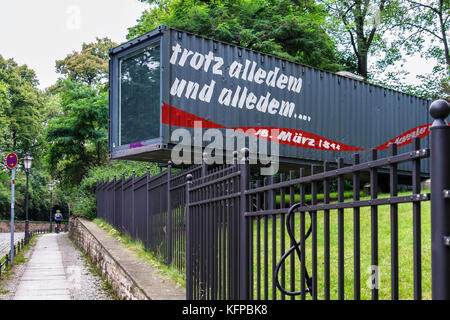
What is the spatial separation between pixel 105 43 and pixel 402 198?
51505mm

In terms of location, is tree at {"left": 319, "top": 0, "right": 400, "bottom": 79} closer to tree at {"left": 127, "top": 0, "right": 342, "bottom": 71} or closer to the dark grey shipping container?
tree at {"left": 127, "top": 0, "right": 342, "bottom": 71}

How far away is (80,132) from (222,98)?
686 inches

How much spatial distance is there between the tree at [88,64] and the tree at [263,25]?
24945 millimetres

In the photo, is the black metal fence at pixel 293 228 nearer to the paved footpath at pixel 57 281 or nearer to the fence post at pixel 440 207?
the fence post at pixel 440 207

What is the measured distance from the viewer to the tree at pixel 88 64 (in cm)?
4769

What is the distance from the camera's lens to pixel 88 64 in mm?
47562

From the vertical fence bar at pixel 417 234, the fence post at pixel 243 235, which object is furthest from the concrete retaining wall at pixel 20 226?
the vertical fence bar at pixel 417 234

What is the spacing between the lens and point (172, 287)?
237 inches

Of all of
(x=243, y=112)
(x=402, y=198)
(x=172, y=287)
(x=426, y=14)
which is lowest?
(x=172, y=287)

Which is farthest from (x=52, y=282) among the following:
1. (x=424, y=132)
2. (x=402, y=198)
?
(x=424, y=132)

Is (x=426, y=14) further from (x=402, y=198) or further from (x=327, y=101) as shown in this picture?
(x=402, y=198)

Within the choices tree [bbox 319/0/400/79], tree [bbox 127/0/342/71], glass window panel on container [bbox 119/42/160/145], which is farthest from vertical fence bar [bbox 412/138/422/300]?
tree [bbox 319/0/400/79]

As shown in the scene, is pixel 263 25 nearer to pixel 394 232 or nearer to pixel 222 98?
pixel 222 98

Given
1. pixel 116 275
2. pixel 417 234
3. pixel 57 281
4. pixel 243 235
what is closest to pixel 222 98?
pixel 116 275
